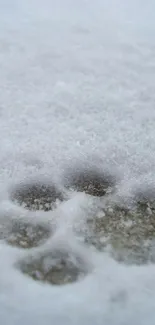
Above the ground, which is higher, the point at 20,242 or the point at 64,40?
the point at 64,40

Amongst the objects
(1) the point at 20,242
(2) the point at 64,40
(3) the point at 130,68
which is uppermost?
(2) the point at 64,40

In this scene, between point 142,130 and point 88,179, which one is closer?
point 88,179

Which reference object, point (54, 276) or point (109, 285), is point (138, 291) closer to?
point (109, 285)

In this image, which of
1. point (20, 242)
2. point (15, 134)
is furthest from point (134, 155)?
point (20, 242)

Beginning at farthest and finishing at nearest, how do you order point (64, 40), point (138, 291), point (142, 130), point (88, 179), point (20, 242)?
point (64, 40), point (142, 130), point (88, 179), point (20, 242), point (138, 291)

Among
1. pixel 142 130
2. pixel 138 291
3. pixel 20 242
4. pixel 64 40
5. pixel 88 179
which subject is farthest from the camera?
pixel 64 40

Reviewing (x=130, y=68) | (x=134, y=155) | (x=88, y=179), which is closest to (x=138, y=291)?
(x=88, y=179)
